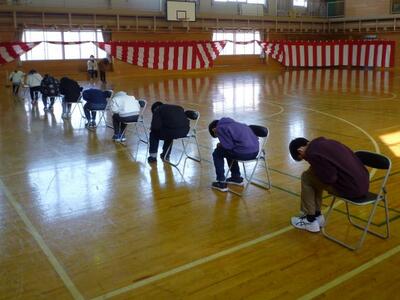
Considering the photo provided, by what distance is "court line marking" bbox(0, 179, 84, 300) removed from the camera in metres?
3.46

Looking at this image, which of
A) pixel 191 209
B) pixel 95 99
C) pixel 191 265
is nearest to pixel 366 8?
pixel 95 99

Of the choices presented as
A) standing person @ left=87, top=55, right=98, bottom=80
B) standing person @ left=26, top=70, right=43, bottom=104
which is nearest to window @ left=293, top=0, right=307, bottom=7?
standing person @ left=87, top=55, right=98, bottom=80

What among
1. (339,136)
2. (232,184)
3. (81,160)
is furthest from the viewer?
(339,136)

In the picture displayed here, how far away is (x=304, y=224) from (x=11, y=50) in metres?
19.8

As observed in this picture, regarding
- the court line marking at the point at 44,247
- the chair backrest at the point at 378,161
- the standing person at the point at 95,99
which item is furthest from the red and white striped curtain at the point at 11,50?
the chair backrest at the point at 378,161

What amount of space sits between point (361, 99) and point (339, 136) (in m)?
6.48

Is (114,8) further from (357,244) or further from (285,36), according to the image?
(357,244)

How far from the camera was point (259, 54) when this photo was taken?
3056cm

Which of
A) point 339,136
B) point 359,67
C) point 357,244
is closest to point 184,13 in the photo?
point 359,67

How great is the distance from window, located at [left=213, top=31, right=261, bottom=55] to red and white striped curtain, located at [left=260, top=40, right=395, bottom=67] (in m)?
1.56

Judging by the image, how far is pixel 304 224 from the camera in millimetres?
4566

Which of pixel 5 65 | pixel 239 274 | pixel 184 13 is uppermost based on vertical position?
pixel 184 13

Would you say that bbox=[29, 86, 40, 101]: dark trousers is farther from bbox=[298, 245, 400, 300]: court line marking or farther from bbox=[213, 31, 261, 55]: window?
bbox=[213, 31, 261, 55]: window

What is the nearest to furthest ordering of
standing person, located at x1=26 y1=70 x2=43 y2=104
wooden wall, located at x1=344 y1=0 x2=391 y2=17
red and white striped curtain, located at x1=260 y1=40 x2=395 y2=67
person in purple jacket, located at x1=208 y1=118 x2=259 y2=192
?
person in purple jacket, located at x1=208 y1=118 x2=259 y2=192
standing person, located at x1=26 y1=70 x2=43 y2=104
red and white striped curtain, located at x1=260 y1=40 x2=395 y2=67
wooden wall, located at x1=344 y1=0 x2=391 y2=17
